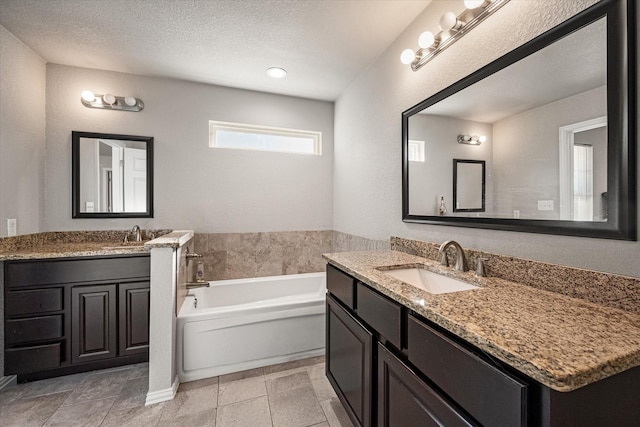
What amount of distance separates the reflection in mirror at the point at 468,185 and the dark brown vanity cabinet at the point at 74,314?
2299mm

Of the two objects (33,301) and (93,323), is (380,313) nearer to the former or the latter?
(93,323)

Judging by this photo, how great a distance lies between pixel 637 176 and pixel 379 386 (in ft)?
3.86

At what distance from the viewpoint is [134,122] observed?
2.63 metres

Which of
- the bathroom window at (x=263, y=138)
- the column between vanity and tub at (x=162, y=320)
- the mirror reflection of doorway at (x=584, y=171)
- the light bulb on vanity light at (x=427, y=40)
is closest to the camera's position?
the mirror reflection of doorway at (x=584, y=171)

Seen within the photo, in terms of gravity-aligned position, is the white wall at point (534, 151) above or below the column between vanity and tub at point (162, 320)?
above

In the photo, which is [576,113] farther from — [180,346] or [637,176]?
[180,346]

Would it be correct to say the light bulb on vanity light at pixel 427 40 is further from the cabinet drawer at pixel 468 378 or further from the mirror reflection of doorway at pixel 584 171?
the cabinet drawer at pixel 468 378

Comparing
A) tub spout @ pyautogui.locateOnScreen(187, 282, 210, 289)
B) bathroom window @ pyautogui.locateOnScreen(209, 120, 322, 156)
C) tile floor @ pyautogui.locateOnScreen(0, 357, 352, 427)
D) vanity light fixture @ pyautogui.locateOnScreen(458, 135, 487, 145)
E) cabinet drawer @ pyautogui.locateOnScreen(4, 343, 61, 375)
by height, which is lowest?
tile floor @ pyautogui.locateOnScreen(0, 357, 352, 427)

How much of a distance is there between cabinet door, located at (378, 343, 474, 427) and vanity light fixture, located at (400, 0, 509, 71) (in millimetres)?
1621

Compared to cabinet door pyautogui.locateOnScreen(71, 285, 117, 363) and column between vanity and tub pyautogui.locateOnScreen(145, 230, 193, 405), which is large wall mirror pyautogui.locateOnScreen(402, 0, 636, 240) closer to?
column between vanity and tub pyautogui.locateOnScreen(145, 230, 193, 405)

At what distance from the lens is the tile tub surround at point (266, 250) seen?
2850 millimetres

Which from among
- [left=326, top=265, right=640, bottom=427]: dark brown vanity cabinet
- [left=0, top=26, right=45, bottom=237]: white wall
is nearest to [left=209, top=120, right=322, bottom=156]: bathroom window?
[left=0, top=26, right=45, bottom=237]: white wall

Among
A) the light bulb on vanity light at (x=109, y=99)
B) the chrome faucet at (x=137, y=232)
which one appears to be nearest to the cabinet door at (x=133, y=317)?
the chrome faucet at (x=137, y=232)

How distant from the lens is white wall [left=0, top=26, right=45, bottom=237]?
6.49ft
